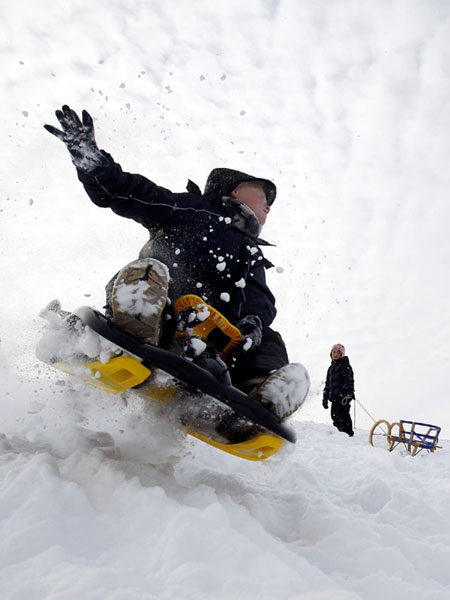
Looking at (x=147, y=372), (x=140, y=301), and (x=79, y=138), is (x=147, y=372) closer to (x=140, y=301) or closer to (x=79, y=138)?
(x=140, y=301)

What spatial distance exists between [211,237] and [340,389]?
18.5 feet

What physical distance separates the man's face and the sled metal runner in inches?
54.8

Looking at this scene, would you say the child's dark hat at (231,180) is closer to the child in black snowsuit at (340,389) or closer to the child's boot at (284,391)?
the child's boot at (284,391)

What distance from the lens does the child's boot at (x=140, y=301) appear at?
1.46 meters

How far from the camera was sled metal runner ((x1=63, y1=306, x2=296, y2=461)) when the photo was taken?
142 centimetres

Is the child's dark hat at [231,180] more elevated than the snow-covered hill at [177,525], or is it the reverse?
the child's dark hat at [231,180]

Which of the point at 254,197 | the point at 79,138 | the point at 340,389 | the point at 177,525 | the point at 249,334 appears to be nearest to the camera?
the point at 177,525

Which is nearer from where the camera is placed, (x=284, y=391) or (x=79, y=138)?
(x=284, y=391)

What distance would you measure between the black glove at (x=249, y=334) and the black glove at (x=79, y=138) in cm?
106

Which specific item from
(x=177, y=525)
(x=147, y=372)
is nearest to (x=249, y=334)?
(x=147, y=372)

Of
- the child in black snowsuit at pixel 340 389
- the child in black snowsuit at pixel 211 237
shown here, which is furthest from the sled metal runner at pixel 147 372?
the child in black snowsuit at pixel 340 389

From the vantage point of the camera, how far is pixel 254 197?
2600 millimetres

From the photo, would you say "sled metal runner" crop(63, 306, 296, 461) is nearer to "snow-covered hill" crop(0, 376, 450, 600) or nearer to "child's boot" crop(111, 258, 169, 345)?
"child's boot" crop(111, 258, 169, 345)

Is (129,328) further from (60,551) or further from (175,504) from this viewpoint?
(60,551)
